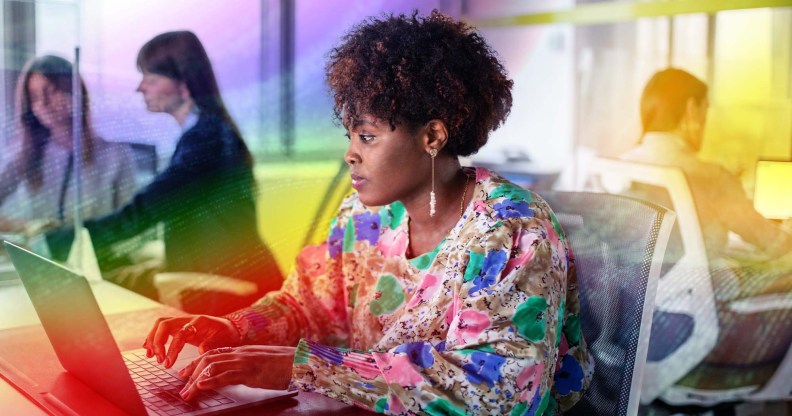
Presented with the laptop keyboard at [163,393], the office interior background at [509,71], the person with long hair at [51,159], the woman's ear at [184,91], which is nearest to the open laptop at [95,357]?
the laptop keyboard at [163,393]

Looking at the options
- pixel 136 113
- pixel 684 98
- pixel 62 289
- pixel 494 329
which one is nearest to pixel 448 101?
pixel 494 329

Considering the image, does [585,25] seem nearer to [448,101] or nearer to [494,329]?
[448,101]

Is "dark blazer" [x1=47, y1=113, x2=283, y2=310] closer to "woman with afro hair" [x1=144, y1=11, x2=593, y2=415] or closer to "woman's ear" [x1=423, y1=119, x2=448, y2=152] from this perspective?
"woman with afro hair" [x1=144, y1=11, x2=593, y2=415]

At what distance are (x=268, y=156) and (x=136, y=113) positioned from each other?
452 mm

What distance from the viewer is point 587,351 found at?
4.16 feet

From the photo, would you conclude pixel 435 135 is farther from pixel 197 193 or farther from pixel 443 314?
pixel 197 193

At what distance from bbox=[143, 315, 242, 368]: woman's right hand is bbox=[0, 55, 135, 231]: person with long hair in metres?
1.08

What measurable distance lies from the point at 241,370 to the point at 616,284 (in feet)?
1.90

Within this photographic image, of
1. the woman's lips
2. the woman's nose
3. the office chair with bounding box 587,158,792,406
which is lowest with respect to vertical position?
the office chair with bounding box 587,158,792,406

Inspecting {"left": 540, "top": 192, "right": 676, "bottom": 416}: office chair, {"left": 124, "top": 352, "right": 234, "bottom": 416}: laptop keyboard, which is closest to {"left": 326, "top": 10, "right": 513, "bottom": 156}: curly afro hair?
{"left": 540, "top": 192, "right": 676, "bottom": 416}: office chair

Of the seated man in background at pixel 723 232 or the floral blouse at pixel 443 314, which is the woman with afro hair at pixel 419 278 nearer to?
the floral blouse at pixel 443 314

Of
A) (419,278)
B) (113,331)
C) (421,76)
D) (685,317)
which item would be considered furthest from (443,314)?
(685,317)

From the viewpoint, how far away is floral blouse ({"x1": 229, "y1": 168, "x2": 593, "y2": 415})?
1.00 m

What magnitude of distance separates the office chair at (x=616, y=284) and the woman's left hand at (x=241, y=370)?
496 mm
